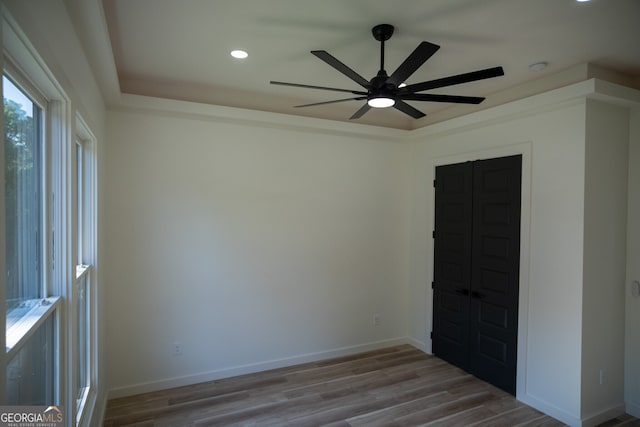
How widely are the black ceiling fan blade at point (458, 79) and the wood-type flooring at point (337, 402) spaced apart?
2.60 metres

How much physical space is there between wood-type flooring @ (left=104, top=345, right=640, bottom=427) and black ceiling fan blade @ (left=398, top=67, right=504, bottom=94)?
2605 mm

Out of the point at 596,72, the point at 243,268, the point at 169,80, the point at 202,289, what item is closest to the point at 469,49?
the point at 596,72

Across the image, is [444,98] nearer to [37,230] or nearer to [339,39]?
[339,39]

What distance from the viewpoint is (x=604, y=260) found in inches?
116

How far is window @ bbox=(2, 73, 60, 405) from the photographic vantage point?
122cm

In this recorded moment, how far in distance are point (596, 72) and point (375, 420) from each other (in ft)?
11.1

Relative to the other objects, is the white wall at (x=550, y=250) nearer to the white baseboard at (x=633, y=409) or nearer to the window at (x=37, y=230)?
the white baseboard at (x=633, y=409)

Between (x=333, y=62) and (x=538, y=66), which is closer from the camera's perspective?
(x=333, y=62)

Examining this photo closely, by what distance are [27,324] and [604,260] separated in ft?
12.6

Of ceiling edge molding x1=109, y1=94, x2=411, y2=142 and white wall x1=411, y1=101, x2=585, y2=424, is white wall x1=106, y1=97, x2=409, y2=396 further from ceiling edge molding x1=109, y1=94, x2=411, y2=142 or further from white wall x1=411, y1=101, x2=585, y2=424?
white wall x1=411, y1=101, x2=585, y2=424

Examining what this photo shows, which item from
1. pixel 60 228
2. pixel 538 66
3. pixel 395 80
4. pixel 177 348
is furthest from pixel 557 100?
pixel 177 348

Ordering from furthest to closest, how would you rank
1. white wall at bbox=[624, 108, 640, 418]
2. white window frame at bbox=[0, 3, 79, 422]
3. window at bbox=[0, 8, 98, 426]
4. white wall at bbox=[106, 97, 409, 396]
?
1. white wall at bbox=[106, 97, 409, 396]
2. white wall at bbox=[624, 108, 640, 418]
3. white window frame at bbox=[0, 3, 79, 422]
4. window at bbox=[0, 8, 98, 426]

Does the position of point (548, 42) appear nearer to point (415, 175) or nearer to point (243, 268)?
point (415, 175)

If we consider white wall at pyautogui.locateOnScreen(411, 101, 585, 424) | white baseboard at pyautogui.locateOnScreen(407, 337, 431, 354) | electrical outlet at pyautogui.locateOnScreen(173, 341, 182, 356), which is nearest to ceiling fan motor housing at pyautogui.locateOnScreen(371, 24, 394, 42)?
white wall at pyautogui.locateOnScreen(411, 101, 585, 424)
